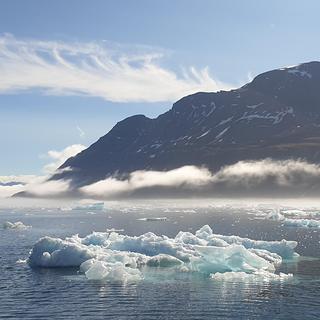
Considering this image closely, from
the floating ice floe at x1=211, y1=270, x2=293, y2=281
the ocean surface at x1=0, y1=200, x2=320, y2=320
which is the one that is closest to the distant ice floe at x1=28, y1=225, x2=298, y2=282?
the floating ice floe at x1=211, y1=270, x2=293, y2=281

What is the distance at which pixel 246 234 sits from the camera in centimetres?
12719

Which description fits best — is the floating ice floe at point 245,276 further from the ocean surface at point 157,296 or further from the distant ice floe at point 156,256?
the ocean surface at point 157,296

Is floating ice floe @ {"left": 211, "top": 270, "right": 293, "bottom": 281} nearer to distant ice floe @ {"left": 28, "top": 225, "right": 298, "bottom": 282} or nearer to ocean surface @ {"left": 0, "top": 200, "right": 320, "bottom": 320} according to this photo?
distant ice floe @ {"left": 28, "top": 225, "right": 298, "bottom": 282}

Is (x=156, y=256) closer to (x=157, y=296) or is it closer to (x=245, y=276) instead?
(x=245, y=276)

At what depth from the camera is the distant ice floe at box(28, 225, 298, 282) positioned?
62.5m

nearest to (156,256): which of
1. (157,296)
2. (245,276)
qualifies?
(245,276)

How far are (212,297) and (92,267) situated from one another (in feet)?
49.2

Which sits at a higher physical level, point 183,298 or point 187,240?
point 187,240

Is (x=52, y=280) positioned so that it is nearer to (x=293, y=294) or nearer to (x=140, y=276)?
(x=140, y=276)

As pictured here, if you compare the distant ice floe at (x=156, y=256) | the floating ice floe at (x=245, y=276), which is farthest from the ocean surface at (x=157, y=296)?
the distant ice floe at (x=156, y=256)

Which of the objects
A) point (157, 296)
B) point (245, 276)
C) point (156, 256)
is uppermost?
point (156, 256)

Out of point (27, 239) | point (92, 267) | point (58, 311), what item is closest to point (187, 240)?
point (92, 267)

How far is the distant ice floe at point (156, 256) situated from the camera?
6253cm

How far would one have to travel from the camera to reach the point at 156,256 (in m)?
68.9
